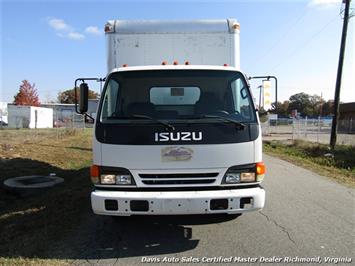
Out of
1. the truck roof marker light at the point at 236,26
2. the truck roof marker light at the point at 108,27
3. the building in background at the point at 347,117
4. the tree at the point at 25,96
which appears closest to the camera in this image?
the truck roof marker light at the point at 236,26

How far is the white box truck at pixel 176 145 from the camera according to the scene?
4805 millimetres

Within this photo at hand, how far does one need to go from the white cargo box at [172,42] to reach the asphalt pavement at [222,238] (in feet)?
8.25

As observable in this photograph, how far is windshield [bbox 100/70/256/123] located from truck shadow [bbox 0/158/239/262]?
175 centimetres

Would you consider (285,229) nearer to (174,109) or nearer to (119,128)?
(174,109)

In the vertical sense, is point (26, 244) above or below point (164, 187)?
below

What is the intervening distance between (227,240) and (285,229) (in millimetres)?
1087

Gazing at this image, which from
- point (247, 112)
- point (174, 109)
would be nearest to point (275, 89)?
point (247, 112)

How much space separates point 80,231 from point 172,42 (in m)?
3.35

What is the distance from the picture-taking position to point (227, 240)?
17.8 feet

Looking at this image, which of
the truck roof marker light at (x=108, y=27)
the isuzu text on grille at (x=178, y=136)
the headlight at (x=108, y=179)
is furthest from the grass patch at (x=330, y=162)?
the headlight at (x=108, y=179)

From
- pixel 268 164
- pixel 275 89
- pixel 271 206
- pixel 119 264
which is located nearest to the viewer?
pixel 119 264

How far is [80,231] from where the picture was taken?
593 cm

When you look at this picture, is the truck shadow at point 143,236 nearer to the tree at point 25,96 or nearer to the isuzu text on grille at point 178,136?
the isuzu text on grille at point 178,136

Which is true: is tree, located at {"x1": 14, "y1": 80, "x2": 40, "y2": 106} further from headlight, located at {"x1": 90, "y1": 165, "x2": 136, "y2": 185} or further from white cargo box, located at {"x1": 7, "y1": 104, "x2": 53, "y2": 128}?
headlight, located at {"x1": 90, "y1": 165, "x2": 136, "y2": 185}
